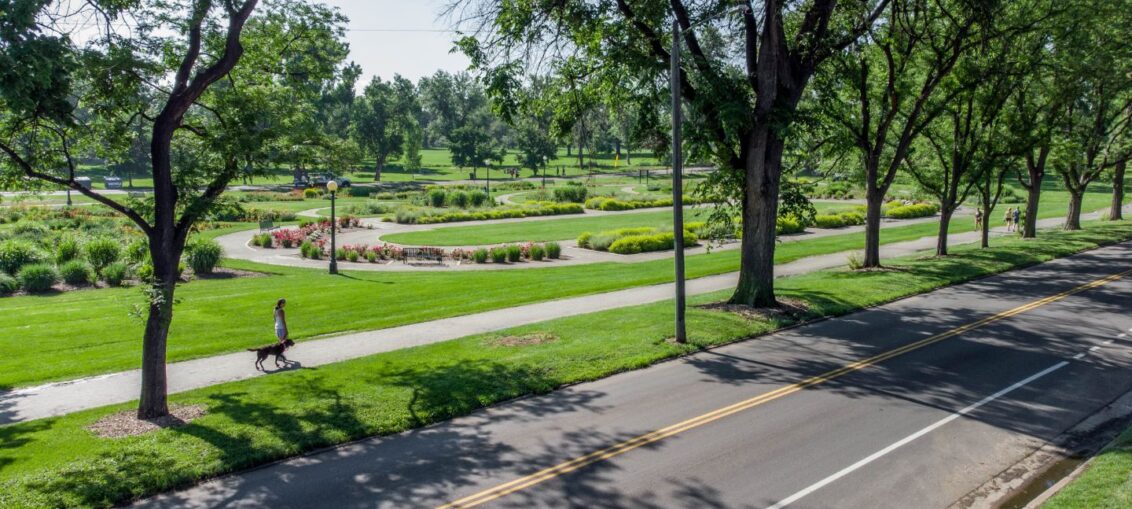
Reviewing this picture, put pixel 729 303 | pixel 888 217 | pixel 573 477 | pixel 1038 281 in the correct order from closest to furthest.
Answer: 1. pixel 573 477
2. pixel 729 303
3. pixel 1038 281
4. pixel 888 217

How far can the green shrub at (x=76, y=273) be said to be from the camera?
23.5 m

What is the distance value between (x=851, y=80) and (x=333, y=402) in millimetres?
19103

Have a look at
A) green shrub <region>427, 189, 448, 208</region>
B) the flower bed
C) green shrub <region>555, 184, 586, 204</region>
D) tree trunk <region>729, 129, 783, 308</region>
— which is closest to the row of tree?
tree trunk <region>729, 129, 783, 308</region>

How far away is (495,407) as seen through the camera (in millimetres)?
11617

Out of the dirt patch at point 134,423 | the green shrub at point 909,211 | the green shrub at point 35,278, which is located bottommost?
the dirt patch at point 134,423

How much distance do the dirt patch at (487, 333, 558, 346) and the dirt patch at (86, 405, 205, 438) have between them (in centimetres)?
604

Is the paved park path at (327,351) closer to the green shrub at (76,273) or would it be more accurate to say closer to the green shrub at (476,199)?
the green shrub at (76,273)

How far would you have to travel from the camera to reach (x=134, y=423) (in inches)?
420

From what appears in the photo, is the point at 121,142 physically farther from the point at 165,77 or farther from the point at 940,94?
the point at 940,94

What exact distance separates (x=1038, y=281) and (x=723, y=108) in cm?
1391

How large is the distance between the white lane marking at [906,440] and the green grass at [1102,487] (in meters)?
1.94

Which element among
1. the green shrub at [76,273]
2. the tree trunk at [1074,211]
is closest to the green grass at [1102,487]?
the green shrub at [76,273]

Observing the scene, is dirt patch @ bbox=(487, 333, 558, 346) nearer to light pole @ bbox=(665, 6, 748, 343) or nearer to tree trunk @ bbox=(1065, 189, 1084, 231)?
light pole @ bbox=(665, 6, 748, 343)

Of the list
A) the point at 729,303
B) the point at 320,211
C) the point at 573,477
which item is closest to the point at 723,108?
the point at 729,303
